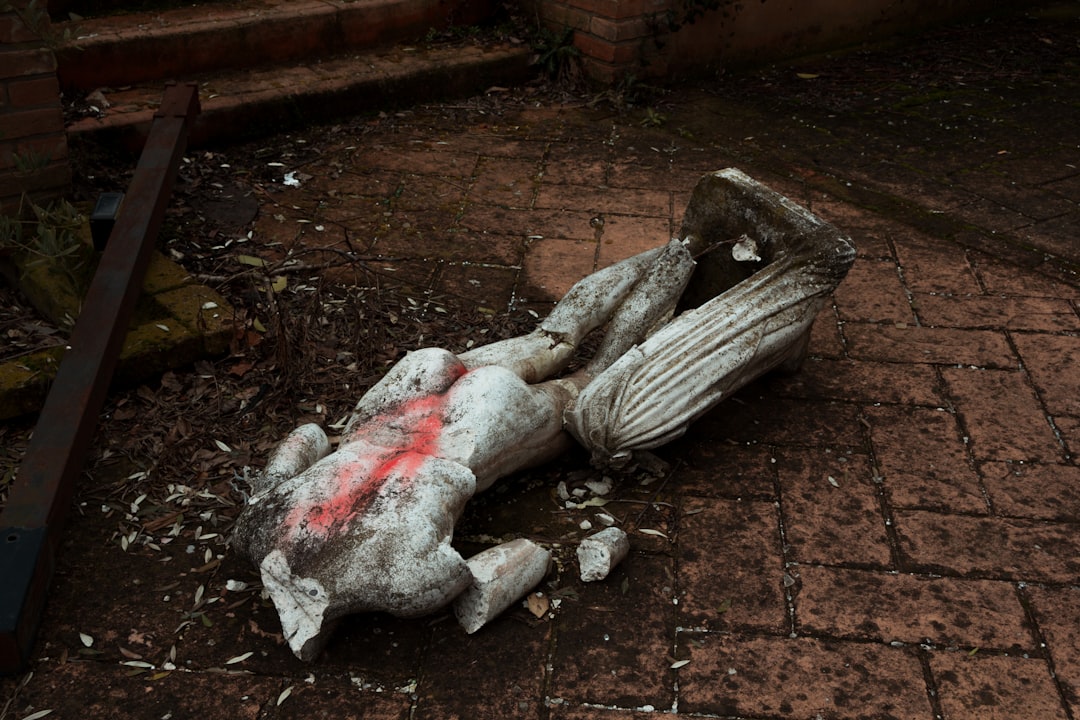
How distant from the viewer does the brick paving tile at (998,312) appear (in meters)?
3.84

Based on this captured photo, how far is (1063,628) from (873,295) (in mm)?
1707

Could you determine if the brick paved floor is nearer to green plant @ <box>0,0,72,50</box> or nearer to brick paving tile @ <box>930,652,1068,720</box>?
brick paving tile @ <box>930,652,1068,720</box>

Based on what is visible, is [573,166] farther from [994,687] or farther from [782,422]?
[994,687]

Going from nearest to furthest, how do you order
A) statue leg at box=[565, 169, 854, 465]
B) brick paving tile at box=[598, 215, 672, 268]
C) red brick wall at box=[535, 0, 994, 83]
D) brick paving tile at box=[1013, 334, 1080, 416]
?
statue leg at box=[565, 169, 854, 465]
brick paving tile at box=[1013, 334, 1080, 416]
brick paving tile at box=[598, 215, 672, 268]
red brick wall at box=[535, 0, 994, 83]

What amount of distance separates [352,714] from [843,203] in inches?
131

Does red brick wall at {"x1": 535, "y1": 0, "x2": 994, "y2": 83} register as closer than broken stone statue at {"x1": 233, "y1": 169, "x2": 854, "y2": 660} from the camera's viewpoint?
No

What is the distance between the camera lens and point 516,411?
2.75m

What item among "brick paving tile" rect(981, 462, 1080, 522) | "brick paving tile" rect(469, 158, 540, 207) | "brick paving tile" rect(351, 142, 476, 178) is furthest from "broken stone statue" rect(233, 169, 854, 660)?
"brick paving tile" rect(351, 142, 476, 178)

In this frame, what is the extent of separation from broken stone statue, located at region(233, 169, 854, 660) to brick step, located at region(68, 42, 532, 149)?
94.9 inches

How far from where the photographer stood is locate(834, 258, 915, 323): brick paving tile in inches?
153

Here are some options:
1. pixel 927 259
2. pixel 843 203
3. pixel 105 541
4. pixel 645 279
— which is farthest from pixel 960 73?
pixel 105 541

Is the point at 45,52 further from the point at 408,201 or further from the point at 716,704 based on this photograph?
the point at 716,704

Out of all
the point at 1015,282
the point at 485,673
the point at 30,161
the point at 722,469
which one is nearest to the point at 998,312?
the point at 1015,282

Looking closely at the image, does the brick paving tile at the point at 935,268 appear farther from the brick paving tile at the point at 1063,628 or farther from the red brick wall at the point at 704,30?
the red brick wall at the point at 704,30
